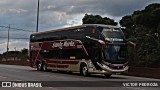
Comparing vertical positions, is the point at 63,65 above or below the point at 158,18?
below

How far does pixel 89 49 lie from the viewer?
1120 inches

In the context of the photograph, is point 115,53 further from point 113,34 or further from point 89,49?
point 89,49

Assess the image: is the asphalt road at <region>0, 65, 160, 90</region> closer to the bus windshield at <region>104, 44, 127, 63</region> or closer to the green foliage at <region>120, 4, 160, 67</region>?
the bus windshield at <region>104, 44, 127, 63</region>

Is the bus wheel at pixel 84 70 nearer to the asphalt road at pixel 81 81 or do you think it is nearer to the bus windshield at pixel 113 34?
the asphalt road at pixel 81 81

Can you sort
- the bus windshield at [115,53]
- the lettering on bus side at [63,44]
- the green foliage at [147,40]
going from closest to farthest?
the bus windshield at [115,53]
the lettering on bus side at [63,44]
the green foliage at [147,40]

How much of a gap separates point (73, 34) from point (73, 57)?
1.87 m

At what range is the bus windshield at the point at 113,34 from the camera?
2770 centimetres

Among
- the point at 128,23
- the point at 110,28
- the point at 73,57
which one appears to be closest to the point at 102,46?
the point at 110,28

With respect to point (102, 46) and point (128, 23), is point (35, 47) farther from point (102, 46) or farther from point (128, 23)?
point (128, 23)

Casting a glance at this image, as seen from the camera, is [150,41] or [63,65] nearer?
[63,65]

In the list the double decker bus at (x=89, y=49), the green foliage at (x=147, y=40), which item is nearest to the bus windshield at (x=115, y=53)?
the double decker bus at (x=89, y=49)

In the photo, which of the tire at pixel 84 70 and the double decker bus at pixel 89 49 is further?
the tire at pixel 84 70

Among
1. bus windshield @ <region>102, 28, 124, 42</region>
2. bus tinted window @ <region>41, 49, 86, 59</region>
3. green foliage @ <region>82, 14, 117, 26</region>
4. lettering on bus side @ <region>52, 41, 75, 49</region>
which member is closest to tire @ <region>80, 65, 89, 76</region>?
bus tinted window @ <region>41, 49, 86, 59</region>

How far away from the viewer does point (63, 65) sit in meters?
32.7
